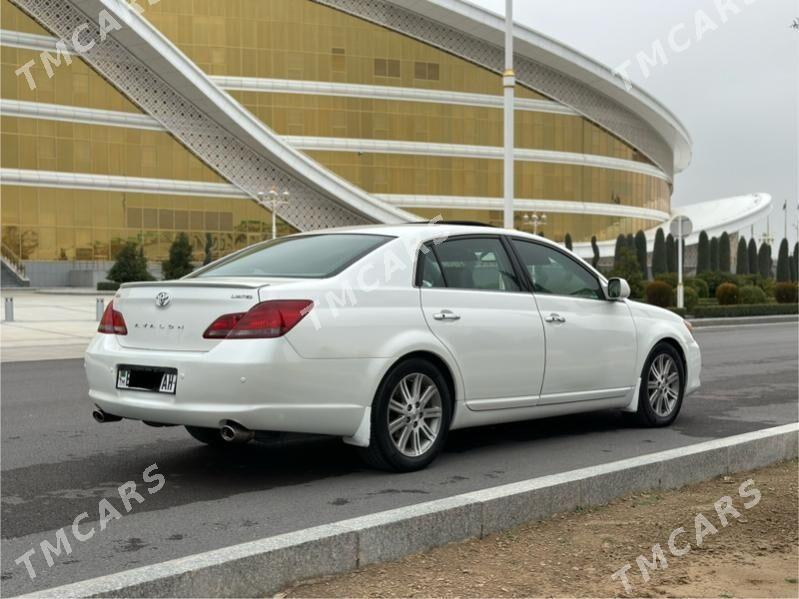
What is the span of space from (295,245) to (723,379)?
726 cm

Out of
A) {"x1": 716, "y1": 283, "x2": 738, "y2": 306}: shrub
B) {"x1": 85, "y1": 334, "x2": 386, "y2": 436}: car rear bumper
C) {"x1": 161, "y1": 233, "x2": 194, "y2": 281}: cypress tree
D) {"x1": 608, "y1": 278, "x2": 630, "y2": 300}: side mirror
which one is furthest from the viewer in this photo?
{"x1": 161, "y1": 233, "x2": 194, "y2": 281}: cypress tree

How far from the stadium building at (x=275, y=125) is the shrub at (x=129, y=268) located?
417 centimetres

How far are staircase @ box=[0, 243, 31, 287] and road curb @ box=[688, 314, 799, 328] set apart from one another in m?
38.2

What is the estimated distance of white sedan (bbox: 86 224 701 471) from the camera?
5496mm

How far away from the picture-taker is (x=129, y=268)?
49.9 metres

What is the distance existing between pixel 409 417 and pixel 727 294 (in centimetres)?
2853

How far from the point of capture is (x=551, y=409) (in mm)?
7043

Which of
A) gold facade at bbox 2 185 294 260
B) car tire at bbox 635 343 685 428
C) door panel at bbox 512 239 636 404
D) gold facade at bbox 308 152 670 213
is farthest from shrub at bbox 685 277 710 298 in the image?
gold facade at bbox 2 185 294 260

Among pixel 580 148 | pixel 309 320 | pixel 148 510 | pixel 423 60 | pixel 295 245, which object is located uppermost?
pixel 423 60

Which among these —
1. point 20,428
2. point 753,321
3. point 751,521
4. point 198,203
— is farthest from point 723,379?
point 198,203

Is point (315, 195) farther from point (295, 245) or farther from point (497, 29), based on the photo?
point (295, 245)

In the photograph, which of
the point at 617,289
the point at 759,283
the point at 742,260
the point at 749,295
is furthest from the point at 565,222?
the point at 617,289

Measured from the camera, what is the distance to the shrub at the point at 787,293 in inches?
1355

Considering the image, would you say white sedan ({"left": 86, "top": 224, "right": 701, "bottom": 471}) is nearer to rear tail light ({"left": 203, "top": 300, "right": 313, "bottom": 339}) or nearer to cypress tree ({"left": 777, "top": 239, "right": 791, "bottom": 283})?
rear tail light ({"left": 203, "top": 300, "right": 313, "bottom": 339})
